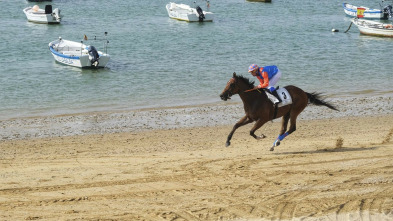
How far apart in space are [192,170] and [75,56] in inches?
807

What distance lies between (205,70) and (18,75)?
980 centimetres

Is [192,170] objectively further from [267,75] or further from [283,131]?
[267,75]

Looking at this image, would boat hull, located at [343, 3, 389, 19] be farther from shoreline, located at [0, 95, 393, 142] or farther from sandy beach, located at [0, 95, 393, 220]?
sandy beach, located at [0, 95, 393, 220]

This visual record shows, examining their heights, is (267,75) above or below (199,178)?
above

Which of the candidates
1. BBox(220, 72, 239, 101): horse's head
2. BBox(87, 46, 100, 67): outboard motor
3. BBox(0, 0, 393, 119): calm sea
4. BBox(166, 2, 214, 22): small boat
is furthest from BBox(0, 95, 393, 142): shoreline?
BBox(166, 2, 214, 22): small boat

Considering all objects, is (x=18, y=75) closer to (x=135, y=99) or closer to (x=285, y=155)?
(x=135, y=99)

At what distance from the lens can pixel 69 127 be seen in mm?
21422

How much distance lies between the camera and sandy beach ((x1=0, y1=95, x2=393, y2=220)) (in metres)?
11.8

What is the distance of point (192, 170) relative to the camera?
14.5 m

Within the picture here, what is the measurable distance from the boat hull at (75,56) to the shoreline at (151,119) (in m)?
9.93

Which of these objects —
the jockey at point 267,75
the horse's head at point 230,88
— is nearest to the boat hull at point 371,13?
the jockey at point 267,75

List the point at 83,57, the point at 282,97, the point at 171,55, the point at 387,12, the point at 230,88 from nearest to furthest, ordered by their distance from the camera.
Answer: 1. the point at 230,88
2. the point at 282,97
3. the point at 83,57
4. the point at 171,55
5. the point at 387,12

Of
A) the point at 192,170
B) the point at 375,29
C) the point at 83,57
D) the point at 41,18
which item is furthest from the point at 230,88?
the point at 41,18

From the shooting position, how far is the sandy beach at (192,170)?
11.8 metres
